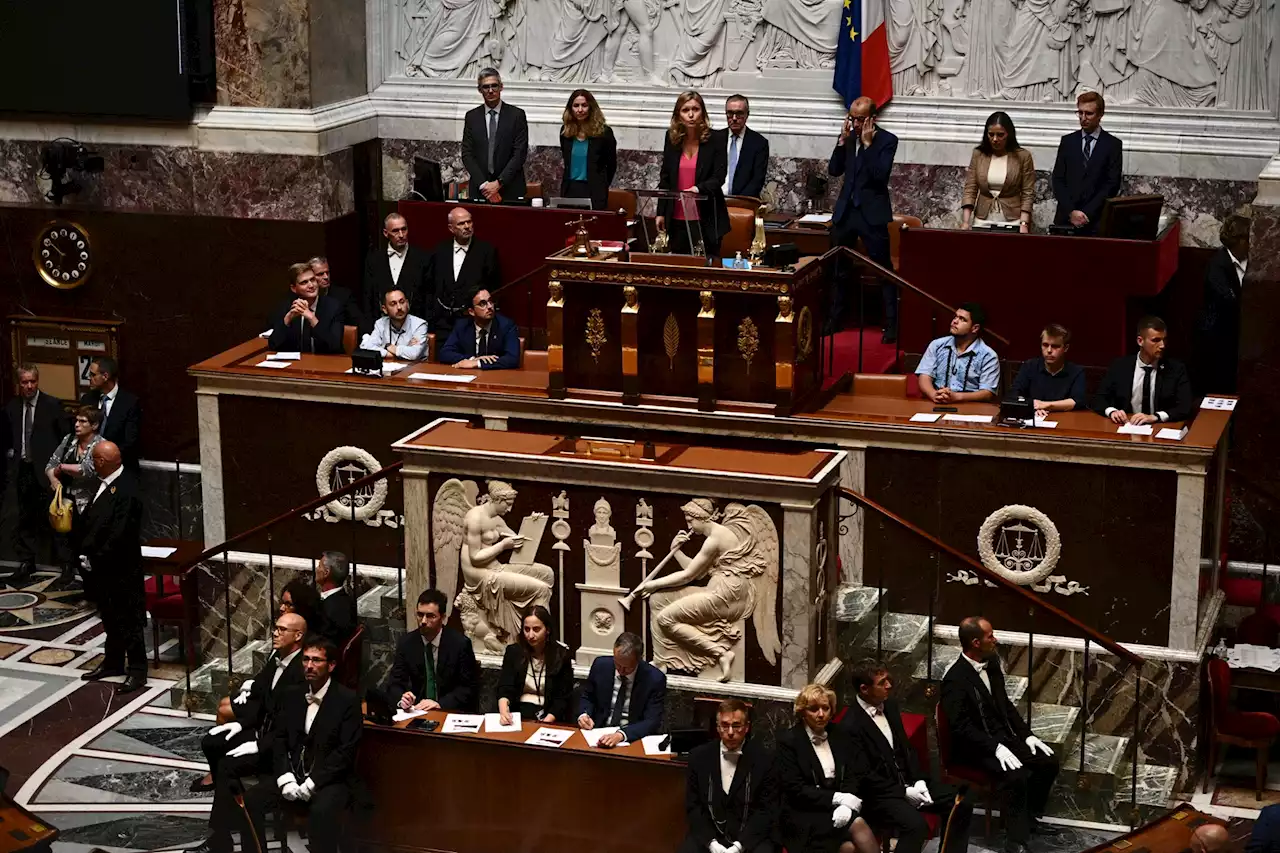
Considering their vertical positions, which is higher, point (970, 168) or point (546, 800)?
point (970, 168)

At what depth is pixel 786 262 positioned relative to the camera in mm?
12836

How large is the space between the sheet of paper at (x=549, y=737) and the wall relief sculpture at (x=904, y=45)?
6897mm

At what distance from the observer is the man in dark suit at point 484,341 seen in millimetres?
13828

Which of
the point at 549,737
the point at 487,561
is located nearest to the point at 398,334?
the point at 487,561

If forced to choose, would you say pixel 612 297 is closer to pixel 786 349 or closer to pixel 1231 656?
pixel 786 349

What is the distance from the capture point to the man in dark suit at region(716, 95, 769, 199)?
15.1 meters

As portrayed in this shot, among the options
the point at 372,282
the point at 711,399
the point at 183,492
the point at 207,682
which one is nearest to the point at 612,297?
the point at 711,399

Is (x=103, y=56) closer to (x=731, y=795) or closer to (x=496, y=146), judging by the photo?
(x=496, y=146)

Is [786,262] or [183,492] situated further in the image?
[183,492]

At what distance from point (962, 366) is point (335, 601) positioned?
13.0 ft

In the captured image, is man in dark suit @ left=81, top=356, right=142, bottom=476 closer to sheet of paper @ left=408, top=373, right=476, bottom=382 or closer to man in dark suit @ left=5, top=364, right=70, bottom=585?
man in dark suit @ left=5, top=364, right=70, bottom=585

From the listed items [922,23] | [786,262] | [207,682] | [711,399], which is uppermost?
[922,23]

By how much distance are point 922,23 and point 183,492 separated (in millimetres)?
6437

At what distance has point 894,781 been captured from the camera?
1049 centimetres
